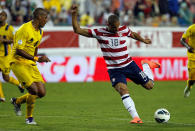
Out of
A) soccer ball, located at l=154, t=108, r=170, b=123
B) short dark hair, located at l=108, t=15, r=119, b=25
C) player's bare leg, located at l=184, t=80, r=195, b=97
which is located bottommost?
player's bare leg, located at l=184, t=80, r=195, b=97

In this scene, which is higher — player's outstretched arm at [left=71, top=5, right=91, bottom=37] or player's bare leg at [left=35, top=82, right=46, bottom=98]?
player's outstretched arm at [left=71, top=5, right=91, bottom=37]

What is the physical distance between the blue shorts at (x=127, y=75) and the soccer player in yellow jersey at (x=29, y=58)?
1.51 meters

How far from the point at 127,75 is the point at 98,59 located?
36.7 ft

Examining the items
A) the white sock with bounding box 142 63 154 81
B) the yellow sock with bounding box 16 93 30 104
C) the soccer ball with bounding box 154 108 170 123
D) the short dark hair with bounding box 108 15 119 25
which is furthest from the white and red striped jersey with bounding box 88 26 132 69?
the yellow sock with bounding box 16 93 30 104

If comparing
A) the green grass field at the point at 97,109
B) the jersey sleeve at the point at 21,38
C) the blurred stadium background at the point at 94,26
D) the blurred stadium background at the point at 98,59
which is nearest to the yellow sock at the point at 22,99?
the green grass field at the point at 97,109

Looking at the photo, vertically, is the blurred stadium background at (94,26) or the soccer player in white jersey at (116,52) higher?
the soccer player in white jersey at (116,52)

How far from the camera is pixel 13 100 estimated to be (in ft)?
40.7

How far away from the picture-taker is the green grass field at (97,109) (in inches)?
436

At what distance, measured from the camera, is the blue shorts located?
1148 centimetres

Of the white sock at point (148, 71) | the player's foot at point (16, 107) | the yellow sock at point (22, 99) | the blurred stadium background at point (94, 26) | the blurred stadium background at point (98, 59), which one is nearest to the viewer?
the yellow sock at point (22, 99)

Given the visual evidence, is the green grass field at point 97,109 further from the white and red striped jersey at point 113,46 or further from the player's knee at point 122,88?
the white and red striped jersey at point 113,46

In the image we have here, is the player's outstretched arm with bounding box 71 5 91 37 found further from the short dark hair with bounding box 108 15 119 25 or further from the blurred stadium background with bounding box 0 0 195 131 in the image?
the blurred stadium background with bounding box 0 0 195 131

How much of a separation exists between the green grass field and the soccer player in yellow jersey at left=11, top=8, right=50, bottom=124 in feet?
2.19

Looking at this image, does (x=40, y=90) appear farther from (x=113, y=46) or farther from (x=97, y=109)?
(x=97, y=109)
